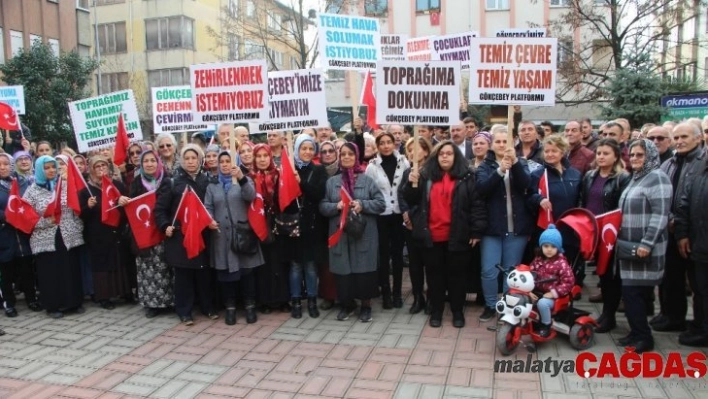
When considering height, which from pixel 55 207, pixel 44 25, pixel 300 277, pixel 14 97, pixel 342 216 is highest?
pixel 44 25

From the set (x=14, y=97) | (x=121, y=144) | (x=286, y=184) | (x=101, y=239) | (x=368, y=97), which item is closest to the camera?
(x=286, y=184)

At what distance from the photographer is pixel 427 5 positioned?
1252 inches

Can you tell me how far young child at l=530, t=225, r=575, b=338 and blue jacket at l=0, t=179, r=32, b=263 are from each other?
19.8ft

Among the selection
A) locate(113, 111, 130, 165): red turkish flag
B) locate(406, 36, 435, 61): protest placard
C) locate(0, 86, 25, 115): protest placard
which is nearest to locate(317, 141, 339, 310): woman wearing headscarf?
locate(113, 111, 130, 165): red turkish flag

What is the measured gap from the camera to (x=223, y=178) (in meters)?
6.39

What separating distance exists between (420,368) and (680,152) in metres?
3.29

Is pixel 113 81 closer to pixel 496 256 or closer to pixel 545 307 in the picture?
pixel 496 256

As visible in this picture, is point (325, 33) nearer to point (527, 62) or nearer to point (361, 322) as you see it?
point (527, 62)

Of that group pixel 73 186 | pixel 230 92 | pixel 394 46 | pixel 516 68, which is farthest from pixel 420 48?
pixel 73 186

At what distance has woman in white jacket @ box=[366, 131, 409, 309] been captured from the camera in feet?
21.6

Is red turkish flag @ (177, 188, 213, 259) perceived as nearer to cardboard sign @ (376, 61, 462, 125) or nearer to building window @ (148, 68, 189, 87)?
cardboard sign @ (376, 61, 462, 125)

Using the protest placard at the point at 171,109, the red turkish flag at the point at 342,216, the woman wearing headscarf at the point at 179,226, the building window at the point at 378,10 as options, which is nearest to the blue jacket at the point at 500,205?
the red turkish flag at the point at 342,216

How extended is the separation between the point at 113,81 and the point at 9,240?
34.9 metres

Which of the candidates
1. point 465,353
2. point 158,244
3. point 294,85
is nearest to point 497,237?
point 465,353
